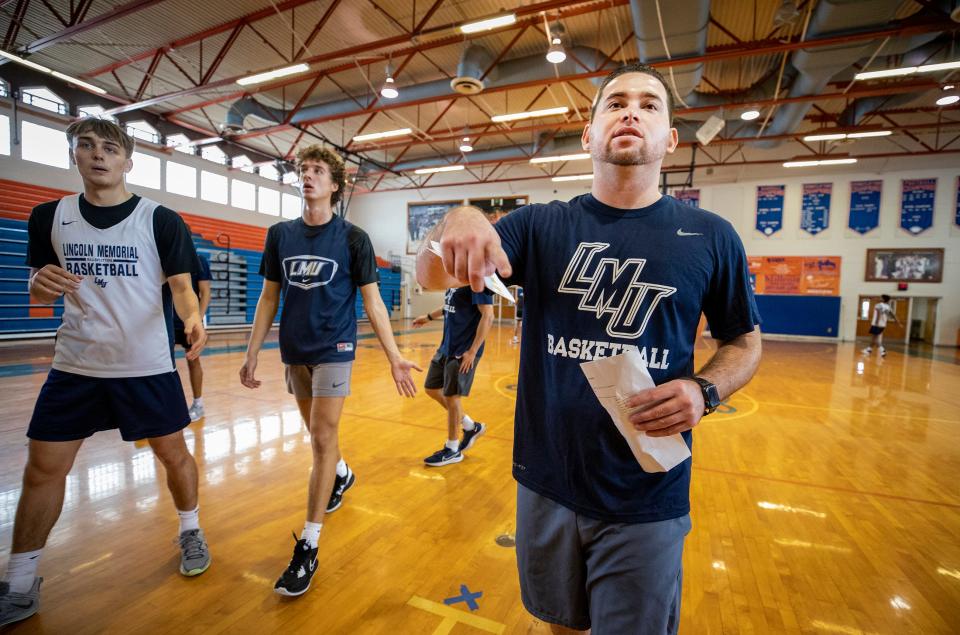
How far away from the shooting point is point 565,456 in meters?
1.22

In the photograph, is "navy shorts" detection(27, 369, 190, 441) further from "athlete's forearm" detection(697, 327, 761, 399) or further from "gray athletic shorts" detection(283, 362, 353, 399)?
"athlete's forearm" detection(697, 327, 761, 399)

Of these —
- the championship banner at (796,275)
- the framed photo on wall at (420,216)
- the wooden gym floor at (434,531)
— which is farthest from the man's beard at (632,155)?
the framed photo on wall at (420,216)

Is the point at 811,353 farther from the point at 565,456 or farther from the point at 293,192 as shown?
the point at 293,192

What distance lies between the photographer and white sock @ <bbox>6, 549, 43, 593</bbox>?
1.90 metres

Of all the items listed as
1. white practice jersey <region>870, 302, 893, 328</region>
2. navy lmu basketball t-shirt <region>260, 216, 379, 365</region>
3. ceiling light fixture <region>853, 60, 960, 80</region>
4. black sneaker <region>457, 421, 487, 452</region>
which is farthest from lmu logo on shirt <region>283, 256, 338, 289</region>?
white practice jersey <region>870, 302, 893, 328</region>

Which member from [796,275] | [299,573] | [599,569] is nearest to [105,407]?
[299,573]

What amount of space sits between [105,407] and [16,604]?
2.85ft

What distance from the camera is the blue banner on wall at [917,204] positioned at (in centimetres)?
1526

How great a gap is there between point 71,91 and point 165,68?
294cm

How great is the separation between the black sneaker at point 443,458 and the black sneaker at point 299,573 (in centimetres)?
161

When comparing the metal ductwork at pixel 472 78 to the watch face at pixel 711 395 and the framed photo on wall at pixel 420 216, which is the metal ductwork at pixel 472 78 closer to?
the framed photo on wall at pixel 420 216

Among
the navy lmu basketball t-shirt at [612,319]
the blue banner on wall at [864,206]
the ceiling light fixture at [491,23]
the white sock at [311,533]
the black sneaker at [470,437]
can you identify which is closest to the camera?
the navy lmu basketball t-shirt at [612,319]

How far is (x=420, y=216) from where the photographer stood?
22.0m

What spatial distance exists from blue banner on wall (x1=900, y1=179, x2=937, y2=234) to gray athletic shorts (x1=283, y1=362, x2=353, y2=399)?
68.4 ft
